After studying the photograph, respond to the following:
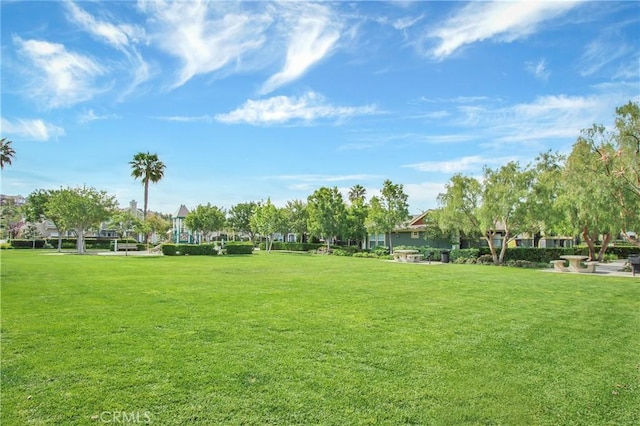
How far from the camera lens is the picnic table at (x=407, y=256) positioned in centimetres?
2641

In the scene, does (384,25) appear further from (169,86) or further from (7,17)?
(7,17)

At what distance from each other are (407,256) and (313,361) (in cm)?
2284

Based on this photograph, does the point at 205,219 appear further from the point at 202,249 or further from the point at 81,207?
the point at 81,207

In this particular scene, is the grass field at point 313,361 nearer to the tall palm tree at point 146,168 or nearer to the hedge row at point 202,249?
the hedge row at point 202,249

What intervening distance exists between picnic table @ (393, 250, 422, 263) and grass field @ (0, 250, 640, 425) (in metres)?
16.7

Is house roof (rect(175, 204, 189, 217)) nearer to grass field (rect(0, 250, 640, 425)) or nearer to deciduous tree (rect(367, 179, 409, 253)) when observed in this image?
deciduous tree (rect(367, 179, 409, 253))

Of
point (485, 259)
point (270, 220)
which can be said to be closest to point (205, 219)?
point (270, 220)

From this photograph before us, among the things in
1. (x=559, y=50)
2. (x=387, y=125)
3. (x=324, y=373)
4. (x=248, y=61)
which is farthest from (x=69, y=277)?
(x=559, y=50)

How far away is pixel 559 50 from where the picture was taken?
42.0 feet

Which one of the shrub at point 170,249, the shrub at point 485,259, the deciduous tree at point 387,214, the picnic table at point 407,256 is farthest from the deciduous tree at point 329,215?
the shrub at point 485,259

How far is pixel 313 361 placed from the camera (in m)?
4.98

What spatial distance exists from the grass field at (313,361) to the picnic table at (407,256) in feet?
54.7

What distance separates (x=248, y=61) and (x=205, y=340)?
1002cm

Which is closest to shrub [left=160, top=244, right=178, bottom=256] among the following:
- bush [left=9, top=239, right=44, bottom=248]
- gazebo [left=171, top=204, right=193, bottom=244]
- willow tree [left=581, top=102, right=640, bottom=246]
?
gazebo [left=171, top=204, right=193, bottom=244]
